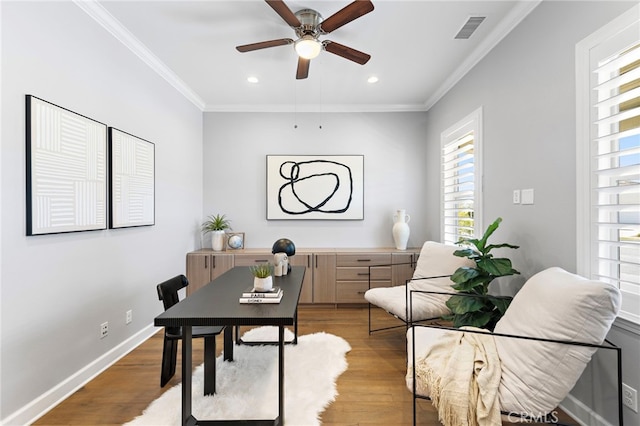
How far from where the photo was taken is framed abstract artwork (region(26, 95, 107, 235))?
71.9 inches

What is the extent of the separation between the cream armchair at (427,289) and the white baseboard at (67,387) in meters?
2.29

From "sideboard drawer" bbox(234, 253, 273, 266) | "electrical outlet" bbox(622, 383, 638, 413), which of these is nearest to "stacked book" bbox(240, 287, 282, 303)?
"electrical outlet" bbox(622, 383, 638, 413)

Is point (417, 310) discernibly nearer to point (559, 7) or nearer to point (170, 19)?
point (559, 7)

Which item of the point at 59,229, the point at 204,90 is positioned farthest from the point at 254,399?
the point at 204,90

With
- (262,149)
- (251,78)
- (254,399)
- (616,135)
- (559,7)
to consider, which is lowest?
(254,399)

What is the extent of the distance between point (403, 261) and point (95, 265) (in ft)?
10.8

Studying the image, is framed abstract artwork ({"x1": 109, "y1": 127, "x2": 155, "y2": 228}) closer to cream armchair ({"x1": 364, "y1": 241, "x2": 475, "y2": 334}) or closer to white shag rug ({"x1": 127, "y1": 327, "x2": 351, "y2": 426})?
white shag rug ({"x1": 127, "y1": 327, "x2": 351, "y2": 426})

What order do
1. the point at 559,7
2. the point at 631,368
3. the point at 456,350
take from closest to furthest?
1. the point at 631,368
2. the point at 456,350
3. the point at 559,7

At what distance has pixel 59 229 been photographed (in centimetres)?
201

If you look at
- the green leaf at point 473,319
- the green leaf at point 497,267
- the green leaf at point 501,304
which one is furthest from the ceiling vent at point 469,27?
the green leaf at point 473,319

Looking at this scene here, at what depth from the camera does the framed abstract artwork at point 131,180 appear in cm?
253

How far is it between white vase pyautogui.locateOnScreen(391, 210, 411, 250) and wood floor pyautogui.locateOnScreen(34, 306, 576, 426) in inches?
54.8

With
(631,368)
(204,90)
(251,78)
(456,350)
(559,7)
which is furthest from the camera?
(204,90)

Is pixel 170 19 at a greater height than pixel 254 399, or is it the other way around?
pixel 170 19
